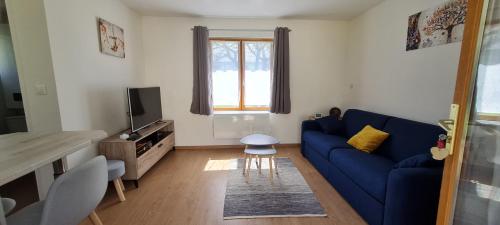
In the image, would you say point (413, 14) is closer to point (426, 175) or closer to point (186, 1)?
point (426, 175)

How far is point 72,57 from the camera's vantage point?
82.5 inches

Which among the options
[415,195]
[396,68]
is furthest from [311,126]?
[415,195]

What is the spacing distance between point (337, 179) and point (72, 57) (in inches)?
117

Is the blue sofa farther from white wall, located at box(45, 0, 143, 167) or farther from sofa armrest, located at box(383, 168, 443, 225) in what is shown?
white wall, located at box(45, 0, 143, 167)

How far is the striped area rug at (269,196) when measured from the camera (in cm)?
203

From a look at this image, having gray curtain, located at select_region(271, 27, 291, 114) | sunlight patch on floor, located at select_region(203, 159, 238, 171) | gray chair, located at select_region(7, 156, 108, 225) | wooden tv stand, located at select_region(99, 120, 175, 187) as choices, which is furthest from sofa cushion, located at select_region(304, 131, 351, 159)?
gray chair, located at select_region(7, 156, 108, 225)

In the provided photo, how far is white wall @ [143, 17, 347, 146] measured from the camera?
11.9 ft

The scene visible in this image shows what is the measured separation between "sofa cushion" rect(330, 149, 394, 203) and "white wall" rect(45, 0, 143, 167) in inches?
106

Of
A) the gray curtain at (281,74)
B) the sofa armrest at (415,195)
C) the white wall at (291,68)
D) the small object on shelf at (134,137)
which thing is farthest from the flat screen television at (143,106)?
the sofa armrest at (415,195)

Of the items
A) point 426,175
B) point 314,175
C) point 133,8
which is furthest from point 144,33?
point 426,175

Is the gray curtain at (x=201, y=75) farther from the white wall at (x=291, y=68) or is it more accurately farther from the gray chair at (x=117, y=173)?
the gray chair at (x=117, y=173)

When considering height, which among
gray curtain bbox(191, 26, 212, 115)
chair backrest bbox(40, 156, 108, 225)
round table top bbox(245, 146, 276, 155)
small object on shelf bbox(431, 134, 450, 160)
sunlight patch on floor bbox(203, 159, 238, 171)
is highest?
gray curtain bbox(191, 26, 212, 115)

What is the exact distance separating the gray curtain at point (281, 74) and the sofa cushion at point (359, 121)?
98cm

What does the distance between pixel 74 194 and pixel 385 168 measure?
87.1 inches
